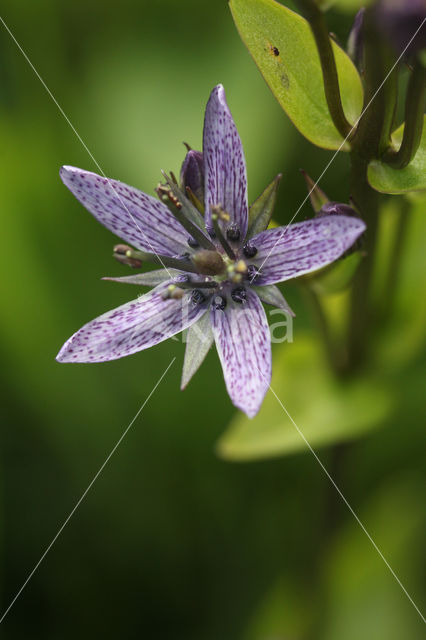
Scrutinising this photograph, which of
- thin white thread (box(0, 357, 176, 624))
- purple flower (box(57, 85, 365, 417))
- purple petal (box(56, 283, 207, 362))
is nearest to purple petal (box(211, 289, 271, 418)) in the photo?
purple flower (box(57, 85, 365, 417))

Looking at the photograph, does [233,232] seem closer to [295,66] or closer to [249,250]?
[249,250]

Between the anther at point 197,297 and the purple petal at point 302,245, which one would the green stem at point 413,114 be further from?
the anther at point 197,297

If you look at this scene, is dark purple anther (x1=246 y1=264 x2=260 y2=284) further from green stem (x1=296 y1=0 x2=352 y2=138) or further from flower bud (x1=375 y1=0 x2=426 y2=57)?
flower bud (x1=375 y1=0 x2=426 y2=57)

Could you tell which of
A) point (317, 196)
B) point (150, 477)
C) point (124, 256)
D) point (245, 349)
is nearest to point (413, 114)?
point (317, 196)

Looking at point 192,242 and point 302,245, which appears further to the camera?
point 192,242

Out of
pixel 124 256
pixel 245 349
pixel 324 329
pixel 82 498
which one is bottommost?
pixel 82 498

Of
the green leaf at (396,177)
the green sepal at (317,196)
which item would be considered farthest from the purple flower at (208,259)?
the green leaf at (396,177)

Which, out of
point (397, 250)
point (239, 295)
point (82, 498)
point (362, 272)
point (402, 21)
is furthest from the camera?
point (82, 498)

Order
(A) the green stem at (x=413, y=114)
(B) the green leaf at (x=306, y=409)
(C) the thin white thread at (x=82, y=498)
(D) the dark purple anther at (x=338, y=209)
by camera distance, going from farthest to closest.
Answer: (C) the thin white thread at (x=82, y=498)
(B) the green leaf at (x=306, y=409)
(D) the dark purple anther at (x=338, y=209)
(A) the green stem at (x=413, y=114)
